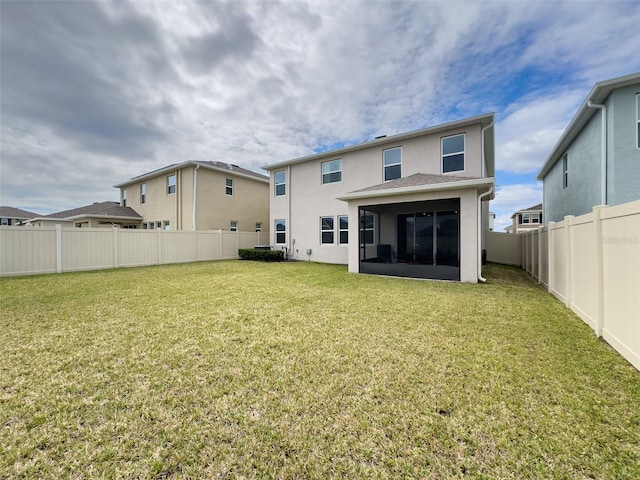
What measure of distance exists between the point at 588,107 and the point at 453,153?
408 centimetres

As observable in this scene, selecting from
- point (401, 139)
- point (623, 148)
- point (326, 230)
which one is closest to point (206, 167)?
point (326, 230)

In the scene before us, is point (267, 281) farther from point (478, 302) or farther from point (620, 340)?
point (620, 340)

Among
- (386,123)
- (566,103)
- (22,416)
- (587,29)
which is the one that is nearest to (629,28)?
(587,29)

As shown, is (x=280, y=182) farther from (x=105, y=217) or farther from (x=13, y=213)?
(x=13, y=213)

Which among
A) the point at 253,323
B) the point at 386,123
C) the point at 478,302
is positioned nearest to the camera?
the point at 253,323

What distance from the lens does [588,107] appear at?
8.73 m

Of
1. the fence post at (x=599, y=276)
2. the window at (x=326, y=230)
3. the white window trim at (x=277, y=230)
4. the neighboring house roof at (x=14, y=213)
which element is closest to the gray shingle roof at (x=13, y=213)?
the neighboring house roof at (x=14, y=213)

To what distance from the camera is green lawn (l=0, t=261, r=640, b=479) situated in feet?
5.94

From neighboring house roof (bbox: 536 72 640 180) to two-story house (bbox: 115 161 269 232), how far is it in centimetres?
1790

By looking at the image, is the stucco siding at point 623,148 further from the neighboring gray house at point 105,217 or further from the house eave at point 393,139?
the neighboring gray house at point 105,217

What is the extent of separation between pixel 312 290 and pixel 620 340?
18.6ft

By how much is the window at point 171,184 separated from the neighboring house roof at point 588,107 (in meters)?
21.3

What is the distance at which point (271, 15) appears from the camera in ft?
29.0

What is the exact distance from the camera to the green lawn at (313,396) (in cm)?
181
